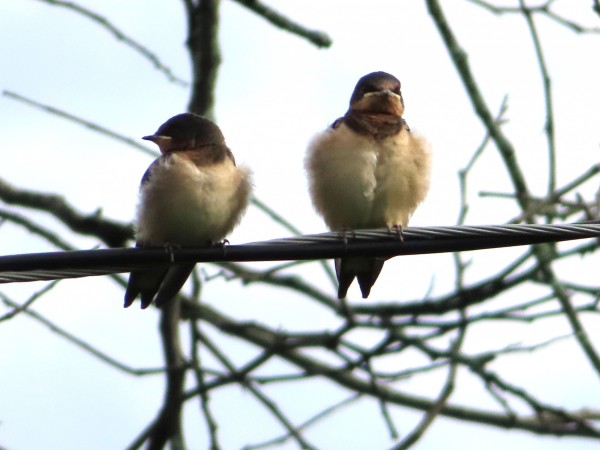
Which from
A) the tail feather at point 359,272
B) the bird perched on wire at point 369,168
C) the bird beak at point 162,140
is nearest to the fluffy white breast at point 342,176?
the bird perched on wire at point 369,168

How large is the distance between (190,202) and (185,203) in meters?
0.03

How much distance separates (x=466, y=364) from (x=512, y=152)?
5.27ft

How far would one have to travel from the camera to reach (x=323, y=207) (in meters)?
6.85

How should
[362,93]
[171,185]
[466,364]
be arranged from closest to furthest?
1. [171,185]
2. [362,93]
3. [466,364]

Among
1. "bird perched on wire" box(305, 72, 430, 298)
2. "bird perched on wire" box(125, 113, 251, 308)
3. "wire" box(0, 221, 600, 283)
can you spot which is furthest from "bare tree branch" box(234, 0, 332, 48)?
"wire" box(0, 221, 600, 283)

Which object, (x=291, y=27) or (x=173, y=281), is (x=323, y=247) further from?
(x=291, y=27)

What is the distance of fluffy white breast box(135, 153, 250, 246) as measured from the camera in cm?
642

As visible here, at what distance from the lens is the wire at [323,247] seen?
16.0 ft

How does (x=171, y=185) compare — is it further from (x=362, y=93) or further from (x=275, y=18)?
(x=275, y=18)

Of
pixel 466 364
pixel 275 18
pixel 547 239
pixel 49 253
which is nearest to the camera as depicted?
pixel 49 253

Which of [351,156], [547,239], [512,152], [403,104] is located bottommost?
[547,239]

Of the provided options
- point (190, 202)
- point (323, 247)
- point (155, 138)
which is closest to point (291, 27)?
point (155, 138)

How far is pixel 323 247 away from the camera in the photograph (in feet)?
16.6

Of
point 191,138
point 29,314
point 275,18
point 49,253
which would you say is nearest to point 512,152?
point 275,18
